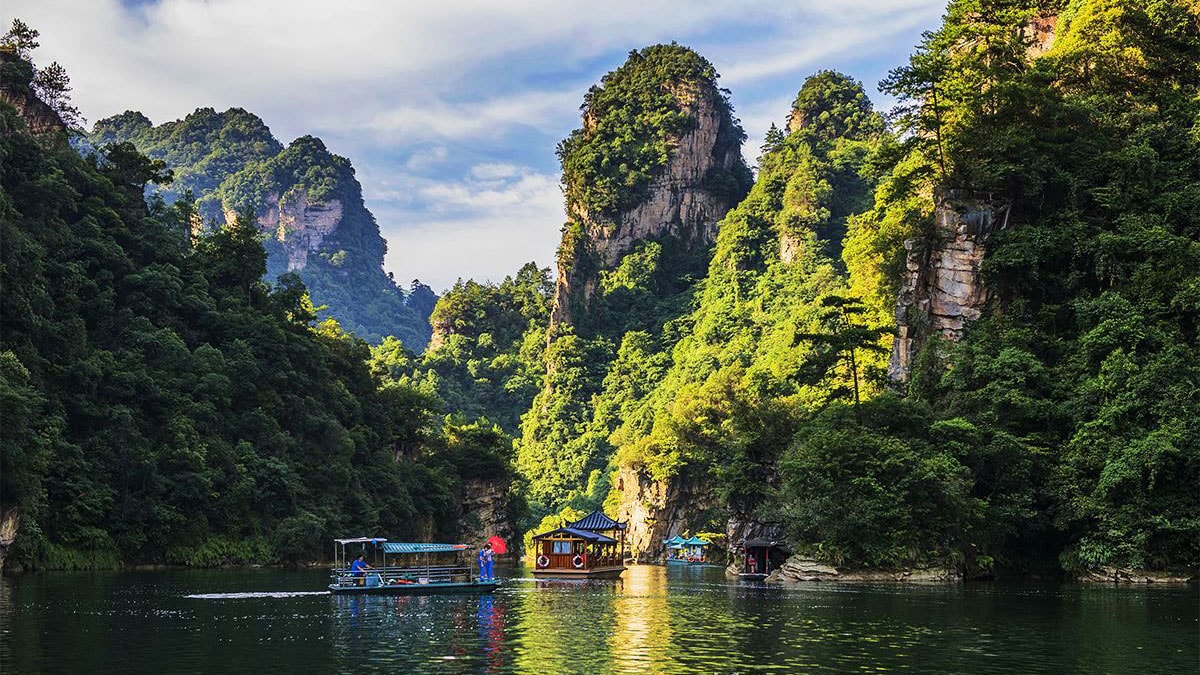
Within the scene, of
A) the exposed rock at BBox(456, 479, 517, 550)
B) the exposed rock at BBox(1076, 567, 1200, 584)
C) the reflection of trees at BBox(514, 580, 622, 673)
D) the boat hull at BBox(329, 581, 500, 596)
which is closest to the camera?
the reflection of trees at BBox(514, 580, 622, 673)

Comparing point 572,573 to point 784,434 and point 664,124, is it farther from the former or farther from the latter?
point 664,124

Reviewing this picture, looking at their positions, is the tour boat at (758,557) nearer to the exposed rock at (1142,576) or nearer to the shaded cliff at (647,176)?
the exposed rock at (1142,576)

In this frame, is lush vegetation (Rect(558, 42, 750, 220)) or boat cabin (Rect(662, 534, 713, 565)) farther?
lush vegetation (Rect(558, 42, 750, 220))

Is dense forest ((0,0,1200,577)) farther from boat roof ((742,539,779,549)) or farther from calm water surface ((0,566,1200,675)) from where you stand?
calm water surface ((0,566,1200,675))

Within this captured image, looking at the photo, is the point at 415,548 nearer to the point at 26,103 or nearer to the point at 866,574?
the point at 866,574

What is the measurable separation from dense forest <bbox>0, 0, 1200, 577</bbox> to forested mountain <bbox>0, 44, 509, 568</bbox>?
0.22 meters

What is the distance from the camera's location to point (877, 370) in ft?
229

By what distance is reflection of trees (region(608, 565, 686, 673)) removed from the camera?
22.6m

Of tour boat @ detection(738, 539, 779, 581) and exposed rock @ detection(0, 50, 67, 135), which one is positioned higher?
exposed rock @ detection(0, 50, 67, 135)

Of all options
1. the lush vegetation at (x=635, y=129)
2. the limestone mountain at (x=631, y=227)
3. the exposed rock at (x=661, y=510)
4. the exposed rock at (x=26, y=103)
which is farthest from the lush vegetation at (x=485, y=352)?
the exposed rock at (x=26, y=103)

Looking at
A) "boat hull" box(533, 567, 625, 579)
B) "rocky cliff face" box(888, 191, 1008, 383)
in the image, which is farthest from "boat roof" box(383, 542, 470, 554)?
"rocky cliff face" box(888, 191, 1008, 383)

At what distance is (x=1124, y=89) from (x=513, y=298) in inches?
5132

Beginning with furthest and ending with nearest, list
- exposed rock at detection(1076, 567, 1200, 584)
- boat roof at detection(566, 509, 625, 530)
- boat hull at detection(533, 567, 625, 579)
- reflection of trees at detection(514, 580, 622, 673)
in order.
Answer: boat roof at detection(566, 509, 625, 530), boat hull at detection(533, 567, 625, 579), exposed rock at detection(1076, 567, 1200, 584), reflection of trees at detection(514, 580, 622, 673)

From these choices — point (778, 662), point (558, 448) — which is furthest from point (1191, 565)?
point (558, 448)
